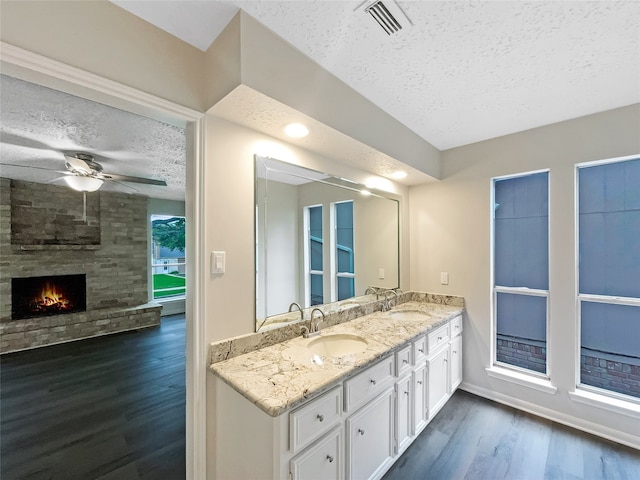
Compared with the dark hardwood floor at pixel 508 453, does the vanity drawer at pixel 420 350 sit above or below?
above

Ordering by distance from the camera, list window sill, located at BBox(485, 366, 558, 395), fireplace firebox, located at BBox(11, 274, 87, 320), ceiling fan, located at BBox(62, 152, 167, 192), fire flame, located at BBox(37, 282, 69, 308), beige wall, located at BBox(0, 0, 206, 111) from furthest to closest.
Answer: fire flame, located at BBox(37, 282, 69, 308) < fireplace firebox, located at BBox(11, 274, 87, 320) < ceiling fan, located at BBox(62, 152, 167, 192) < window sill, located at BBox(485, 366, 558, 395) < beige wall, located at BBox(0, 0, 206, 111)

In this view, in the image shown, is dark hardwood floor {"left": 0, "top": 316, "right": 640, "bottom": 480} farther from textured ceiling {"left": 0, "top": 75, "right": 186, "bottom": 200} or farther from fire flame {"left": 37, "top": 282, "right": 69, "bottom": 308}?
textured ceiling {"left": 0, "top": 75, "right": 186, "bottom": 200}

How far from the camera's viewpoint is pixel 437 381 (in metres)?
2.31

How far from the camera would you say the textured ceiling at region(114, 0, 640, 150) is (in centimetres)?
121

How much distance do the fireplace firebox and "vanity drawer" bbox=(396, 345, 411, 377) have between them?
5.45 m

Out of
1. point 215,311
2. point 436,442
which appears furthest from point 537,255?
point 215,311

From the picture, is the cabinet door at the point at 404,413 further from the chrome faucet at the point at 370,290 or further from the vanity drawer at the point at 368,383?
the chrome faucet at the point at 370,290

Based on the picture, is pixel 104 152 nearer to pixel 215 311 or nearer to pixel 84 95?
pixel 84 95

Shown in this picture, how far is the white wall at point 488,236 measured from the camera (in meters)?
2.12

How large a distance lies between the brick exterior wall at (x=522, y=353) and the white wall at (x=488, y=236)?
0.46 ft

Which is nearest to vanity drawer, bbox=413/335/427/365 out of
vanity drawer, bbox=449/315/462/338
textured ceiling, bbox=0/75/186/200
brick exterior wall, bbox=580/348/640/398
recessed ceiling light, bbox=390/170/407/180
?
vanity drawer, bbox=449/315/462/338

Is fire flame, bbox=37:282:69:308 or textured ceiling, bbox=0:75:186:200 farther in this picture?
fire flame, bbox=37:282:69:308

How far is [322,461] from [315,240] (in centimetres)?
148

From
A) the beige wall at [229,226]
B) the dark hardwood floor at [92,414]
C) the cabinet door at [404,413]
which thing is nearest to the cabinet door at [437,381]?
the cabinet door at [404,413]
